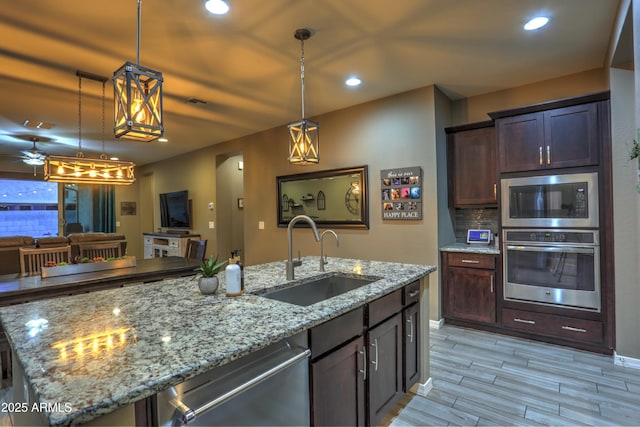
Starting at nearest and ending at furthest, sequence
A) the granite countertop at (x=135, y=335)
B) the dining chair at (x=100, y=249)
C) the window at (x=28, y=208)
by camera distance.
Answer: the granite countertop at (x=135, y=335) < the dining chair at (x=100, y=249) < the window at (x=28, y=208)

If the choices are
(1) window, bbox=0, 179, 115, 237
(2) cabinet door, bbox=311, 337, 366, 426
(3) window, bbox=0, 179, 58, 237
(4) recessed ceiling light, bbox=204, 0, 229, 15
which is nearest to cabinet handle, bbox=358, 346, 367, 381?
(2) cabinet door, bbox=311, 337, 366, 426

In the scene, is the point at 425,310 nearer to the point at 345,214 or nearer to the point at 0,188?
the point at 345,214

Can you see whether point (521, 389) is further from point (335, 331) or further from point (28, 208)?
point (28, 208)

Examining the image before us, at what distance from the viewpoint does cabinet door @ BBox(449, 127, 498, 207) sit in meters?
3.62

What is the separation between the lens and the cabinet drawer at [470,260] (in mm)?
3398

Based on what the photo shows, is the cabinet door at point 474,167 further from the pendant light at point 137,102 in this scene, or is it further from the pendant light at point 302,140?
the pendant light at point 137,102

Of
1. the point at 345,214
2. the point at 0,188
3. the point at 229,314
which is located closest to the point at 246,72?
the point at 345,214

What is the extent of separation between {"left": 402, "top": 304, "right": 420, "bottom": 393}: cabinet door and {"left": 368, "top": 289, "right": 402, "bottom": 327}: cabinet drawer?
0.13m

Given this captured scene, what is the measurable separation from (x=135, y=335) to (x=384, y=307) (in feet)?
4.12

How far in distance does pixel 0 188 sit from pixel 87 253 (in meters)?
5.93

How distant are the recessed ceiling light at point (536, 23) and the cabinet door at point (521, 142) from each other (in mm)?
946

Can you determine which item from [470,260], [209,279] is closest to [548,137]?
[470,260]

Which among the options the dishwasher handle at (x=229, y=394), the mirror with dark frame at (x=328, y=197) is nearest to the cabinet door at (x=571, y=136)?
the mirror with dark frame at (x=328, y=197)

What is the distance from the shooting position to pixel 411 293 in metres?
2.17
